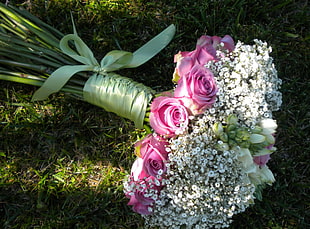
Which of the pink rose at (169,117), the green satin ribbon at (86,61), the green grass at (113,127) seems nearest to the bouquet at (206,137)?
the pink rose at (169,117)

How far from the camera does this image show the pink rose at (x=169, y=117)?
1191 mm

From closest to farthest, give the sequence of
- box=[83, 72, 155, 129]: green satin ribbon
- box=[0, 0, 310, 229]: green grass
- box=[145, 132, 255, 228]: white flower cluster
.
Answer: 1. box=[145, 132, 255, 228]: white flower cluster
2. box=[83, 72, 155, 129]: green satin ribbon
3. box=[0, 0, 310, 229]: green grass

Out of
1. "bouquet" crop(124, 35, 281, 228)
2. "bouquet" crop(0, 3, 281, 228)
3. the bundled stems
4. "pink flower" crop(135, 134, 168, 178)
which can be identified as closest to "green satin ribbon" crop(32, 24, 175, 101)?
the bundled stems

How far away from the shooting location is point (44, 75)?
154 centimetres

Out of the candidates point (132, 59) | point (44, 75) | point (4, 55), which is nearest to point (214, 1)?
point (132, 59)

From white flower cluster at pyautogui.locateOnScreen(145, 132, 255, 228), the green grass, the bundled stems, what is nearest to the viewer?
white flower cluster at pyautogui.locateOnScreen(145, 132, 255, 228)

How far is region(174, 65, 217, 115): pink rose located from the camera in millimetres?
1181

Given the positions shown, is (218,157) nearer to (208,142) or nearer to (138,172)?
(208,142)

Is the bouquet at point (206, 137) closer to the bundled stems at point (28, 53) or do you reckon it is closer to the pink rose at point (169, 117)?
the pink rose at point (169, 117)

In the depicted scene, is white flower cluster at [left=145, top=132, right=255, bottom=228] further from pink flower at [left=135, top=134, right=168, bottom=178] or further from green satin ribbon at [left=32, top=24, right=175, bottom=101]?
green satin ribbon at [left=32, top=24, right=175, bottom=101]

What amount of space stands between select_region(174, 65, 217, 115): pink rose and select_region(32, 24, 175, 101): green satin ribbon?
14.4 inches

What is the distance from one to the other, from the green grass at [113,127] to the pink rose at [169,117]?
41cm

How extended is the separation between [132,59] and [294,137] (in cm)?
85

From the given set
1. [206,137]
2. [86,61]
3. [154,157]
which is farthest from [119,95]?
[206,137]
